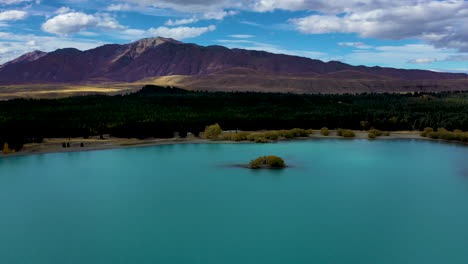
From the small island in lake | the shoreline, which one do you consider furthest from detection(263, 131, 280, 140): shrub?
the small island in lake

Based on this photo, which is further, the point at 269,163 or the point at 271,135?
the point at 271,135

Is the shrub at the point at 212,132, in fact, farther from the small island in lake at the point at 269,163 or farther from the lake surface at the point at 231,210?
the small island in lake at the point at 269,163

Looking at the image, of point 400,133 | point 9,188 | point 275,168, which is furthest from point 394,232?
point 400,133

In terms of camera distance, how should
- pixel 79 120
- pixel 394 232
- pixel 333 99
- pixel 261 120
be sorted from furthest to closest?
pixel 333 99 → pixel 261 120 → pixel 79 120 → pixel 394 232

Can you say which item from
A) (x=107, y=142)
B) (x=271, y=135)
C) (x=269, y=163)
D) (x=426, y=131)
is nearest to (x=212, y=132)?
(x=271, y=135)

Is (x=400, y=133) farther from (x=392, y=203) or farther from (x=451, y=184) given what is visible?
(x=392, y=203)

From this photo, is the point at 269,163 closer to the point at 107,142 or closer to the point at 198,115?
the point at 107,142

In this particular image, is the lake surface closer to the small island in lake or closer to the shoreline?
the small island in lake

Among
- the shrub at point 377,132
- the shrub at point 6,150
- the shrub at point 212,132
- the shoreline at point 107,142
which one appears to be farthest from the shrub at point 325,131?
the shrub at point 6,150
